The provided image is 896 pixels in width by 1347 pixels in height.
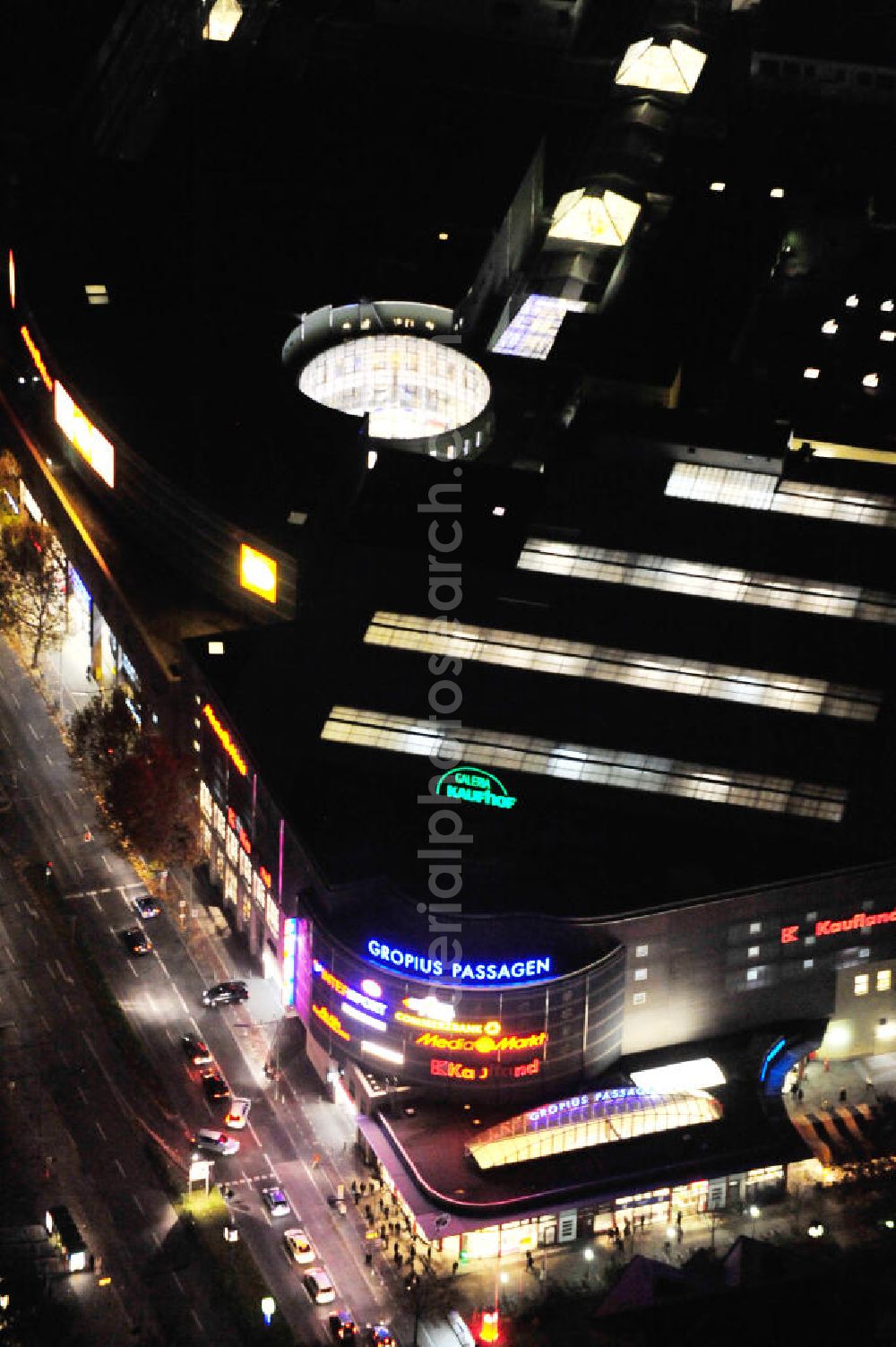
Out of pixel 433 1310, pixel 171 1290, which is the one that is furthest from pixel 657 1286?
pixel 171 1290

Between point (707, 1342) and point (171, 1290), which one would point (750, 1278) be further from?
point (171, 1290)

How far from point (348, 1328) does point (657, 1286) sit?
76.1ft

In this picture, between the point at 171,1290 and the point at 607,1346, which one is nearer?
the point at 607,1346

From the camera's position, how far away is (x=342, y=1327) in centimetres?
19650

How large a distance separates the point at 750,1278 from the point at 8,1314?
171 ft

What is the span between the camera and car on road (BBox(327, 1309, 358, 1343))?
196000 mm

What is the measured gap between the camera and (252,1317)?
197125mm

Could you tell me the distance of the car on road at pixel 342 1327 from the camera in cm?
19600

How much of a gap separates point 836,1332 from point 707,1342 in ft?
28.4

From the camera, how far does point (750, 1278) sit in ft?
617

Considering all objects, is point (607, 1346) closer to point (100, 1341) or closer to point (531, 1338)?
point (531, 1338)

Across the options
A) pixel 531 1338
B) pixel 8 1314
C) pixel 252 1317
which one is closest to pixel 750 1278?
pixel 531 1338

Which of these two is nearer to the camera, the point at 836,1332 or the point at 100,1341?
the point at 836,1332

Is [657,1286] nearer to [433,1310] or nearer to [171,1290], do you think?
[433,1310]
